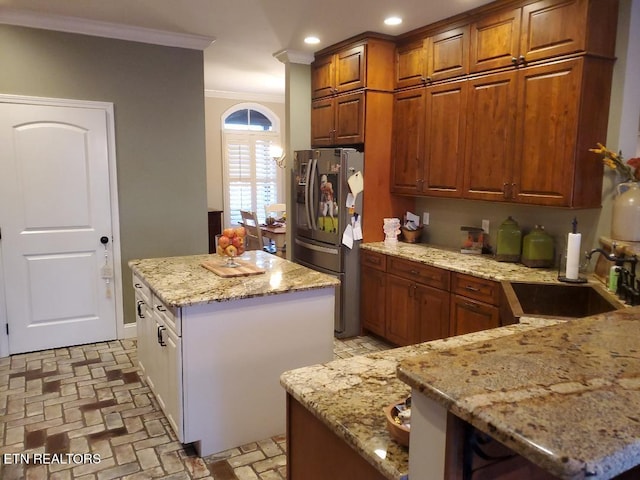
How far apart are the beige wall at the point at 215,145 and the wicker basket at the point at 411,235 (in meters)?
4.01

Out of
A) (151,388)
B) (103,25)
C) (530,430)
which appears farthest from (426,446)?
(103,25)

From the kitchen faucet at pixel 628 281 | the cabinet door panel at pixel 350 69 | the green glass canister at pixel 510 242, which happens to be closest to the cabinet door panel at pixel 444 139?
the green glass canister at pixel 510 242

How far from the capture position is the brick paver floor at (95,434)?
7.92 ft

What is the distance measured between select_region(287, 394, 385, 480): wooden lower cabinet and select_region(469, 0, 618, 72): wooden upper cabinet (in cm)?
264

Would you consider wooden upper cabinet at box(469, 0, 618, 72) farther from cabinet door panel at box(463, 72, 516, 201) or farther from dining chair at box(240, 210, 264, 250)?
dining chair at box(240, 210, 264, 250)

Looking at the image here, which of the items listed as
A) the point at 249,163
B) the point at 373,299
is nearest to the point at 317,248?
the point at 373,299

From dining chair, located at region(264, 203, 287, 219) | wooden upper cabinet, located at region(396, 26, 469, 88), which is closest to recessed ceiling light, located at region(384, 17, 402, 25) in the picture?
wooden upper cabinet, located at region(396, 26, 469, 88)

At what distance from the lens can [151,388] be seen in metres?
3.07

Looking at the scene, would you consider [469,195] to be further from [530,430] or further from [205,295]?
[530,430]

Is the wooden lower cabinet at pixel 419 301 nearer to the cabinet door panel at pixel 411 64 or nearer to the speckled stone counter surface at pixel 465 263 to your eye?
the speckled stone counter surface at pixel 465 263

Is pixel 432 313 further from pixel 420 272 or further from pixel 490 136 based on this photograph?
pixel 490 136

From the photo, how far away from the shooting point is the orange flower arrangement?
9.17 ft

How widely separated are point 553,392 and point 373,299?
11.0ft

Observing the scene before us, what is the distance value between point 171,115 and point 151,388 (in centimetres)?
242
